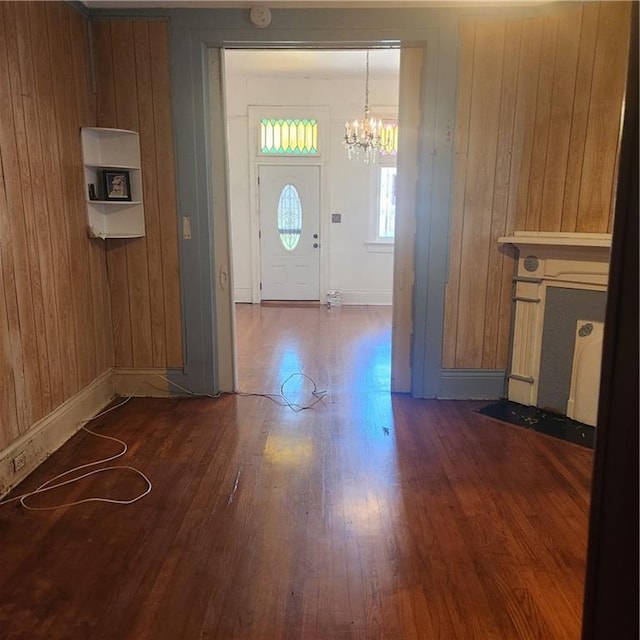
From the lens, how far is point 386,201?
761cm

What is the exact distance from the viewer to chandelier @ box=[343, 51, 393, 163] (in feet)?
20.1

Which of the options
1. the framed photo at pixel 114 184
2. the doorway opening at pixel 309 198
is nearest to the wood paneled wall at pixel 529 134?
the framed photo at pixel 114 184

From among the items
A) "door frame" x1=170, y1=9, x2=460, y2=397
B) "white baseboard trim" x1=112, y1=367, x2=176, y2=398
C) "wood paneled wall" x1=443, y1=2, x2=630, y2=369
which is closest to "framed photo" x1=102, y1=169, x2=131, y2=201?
"door frame" x1=170, y1=9, x2=460, y2=397

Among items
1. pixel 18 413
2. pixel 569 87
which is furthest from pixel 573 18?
pixel 18 413

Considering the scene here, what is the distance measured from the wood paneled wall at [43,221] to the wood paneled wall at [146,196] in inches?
6.1

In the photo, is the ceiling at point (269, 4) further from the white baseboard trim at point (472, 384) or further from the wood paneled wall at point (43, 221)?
the white baseboard trim at point (472, 384)

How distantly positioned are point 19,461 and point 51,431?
12.9 inches

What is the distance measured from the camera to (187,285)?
3705 millimetres

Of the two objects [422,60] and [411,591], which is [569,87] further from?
[411,591]

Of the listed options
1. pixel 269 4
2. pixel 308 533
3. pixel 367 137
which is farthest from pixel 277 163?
pixel 308 533

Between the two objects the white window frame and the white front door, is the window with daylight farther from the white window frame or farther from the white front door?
the white front door

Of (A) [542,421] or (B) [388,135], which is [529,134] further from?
(B) [388,135]

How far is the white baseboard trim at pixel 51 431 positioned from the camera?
2542 millimetres

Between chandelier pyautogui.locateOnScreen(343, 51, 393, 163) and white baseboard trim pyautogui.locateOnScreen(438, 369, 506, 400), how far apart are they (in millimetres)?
3474
